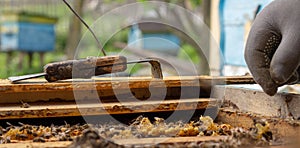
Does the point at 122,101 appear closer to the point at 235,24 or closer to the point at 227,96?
the point at 227,96

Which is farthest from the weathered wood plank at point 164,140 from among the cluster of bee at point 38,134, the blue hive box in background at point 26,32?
the blue hive box in background at point 26,32

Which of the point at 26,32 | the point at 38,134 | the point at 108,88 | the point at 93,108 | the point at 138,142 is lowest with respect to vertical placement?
the point at 138,142

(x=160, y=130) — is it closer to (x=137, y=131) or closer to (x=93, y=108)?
(x=137, y=131)

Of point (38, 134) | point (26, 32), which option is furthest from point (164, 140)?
point (26, 32)

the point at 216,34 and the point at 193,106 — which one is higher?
the point at 216,34

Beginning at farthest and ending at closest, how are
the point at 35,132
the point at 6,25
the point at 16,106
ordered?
the point at 6,25 < the point at 16,106 < the point at 35,132

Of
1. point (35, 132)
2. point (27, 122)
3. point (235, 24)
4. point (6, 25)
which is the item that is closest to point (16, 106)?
point (27, 122)
